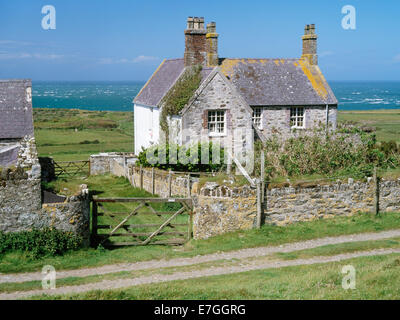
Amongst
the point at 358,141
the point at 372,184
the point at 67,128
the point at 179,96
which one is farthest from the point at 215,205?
the point at 67,128

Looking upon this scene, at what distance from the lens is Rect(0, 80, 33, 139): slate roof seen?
21312mm

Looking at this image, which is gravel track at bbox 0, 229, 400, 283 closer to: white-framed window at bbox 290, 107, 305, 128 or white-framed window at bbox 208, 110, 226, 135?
white-framed window at bbox 208, 110, 226, 135

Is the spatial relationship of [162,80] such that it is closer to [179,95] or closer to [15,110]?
[179,95]

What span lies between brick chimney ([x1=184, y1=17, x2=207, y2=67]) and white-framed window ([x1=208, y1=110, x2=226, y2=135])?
145 inches

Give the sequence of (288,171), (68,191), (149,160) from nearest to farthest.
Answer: (68,191), (288,171), (149,160)

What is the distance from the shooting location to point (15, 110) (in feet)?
71.6

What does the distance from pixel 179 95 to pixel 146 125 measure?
4.44 meters

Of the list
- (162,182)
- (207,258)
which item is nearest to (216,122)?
(162,182)

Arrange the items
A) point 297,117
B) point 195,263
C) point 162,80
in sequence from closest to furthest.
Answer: point 195,263 → point 162,80 → point 297,117

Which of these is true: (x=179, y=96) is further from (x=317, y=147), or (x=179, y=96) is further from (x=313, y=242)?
(x=313, y=242)

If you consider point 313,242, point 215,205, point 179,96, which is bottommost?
point 313,242

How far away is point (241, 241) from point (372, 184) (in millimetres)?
5958

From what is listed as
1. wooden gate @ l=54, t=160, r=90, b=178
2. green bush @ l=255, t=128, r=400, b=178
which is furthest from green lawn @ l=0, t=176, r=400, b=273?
wooden gate @ l=54, t=160, r=90, b=178
